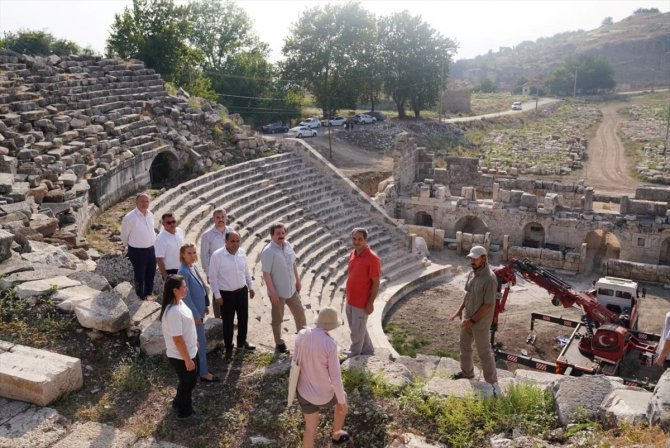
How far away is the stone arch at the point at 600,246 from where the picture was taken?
21062mm

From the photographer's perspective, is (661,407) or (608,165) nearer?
(661,407)

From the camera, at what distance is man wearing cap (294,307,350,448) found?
5.25 metres

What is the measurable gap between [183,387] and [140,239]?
3.26m

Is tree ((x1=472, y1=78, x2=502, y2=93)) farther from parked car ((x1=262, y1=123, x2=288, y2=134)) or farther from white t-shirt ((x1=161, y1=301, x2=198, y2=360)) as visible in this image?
white t-shirt ((x1=161, y1=301, x2=198, y2=360))

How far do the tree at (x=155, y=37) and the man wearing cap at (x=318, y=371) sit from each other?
26320 mm

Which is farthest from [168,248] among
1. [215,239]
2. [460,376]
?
[460,376]

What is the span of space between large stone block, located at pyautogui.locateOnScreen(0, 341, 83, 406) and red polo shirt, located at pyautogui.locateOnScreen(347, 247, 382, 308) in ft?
11.8

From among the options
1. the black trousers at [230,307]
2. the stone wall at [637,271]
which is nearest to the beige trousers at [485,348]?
the black trousers at [230,307]

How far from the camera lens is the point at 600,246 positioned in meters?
22.1

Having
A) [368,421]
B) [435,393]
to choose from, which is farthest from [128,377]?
[435,393]

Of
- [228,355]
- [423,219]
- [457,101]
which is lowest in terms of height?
[423,219]

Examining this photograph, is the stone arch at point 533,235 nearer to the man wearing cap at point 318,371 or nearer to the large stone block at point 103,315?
the large stone block at point 103,315

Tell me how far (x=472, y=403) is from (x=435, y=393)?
48 centimetres

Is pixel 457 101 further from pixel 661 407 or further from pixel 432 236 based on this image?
pixel 661 407
